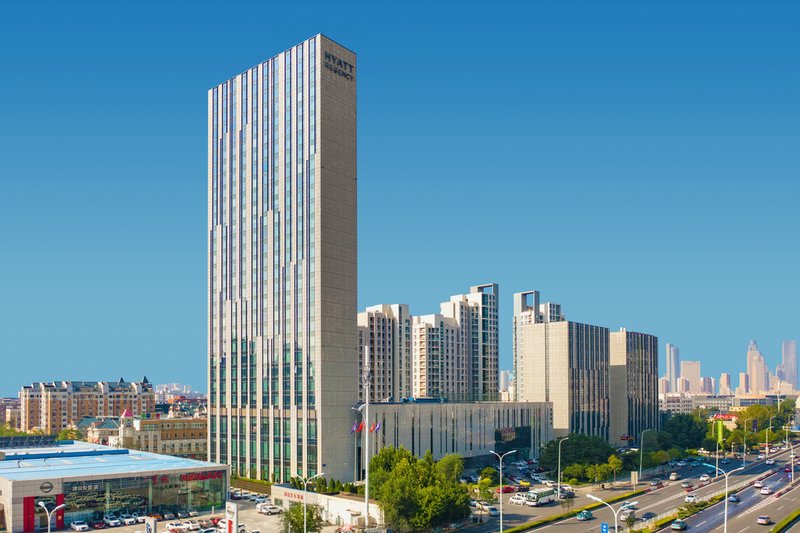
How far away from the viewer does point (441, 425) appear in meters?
142

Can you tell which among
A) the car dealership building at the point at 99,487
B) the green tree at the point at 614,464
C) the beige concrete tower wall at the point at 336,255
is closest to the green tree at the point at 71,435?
the car dealership building at the point at 99,487

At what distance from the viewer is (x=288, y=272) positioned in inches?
5148

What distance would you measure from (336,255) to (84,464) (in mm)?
48444

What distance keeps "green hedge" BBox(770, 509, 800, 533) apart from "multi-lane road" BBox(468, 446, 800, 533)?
52.4 inches

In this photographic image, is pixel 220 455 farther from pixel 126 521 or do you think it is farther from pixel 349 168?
pixel 349 168

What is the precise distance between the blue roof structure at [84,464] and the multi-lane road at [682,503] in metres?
44.5

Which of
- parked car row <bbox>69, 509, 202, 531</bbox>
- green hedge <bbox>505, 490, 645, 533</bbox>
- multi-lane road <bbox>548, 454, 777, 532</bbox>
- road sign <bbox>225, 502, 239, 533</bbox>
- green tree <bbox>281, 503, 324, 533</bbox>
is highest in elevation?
road sign <bbox>225, 502, 239, 533</bbox>

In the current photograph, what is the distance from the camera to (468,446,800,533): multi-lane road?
99.8 meters

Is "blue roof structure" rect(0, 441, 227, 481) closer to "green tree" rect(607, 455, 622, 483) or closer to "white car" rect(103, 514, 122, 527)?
"white car" rect(103, 514, 122, 527)

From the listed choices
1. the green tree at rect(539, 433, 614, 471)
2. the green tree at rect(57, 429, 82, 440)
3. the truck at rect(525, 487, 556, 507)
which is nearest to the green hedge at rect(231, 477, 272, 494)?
the truck at rect(525, 487, 556, 507)

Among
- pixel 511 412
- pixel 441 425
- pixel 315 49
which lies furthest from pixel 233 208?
pixel 511 412

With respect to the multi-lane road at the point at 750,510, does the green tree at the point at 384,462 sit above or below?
above

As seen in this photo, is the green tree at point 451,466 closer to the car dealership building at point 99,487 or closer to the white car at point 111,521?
the car dealership building at point 99,487

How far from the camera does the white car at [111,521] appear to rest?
326ft
